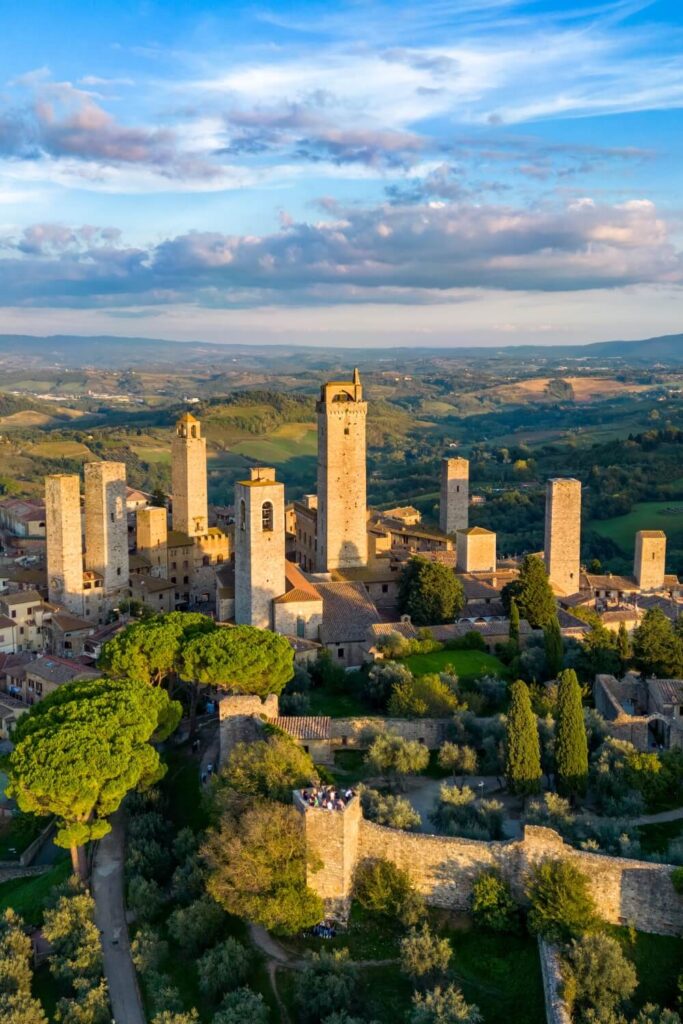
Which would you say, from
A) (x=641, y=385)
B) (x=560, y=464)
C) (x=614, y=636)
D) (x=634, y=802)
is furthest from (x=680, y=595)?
(x=641, y=385)

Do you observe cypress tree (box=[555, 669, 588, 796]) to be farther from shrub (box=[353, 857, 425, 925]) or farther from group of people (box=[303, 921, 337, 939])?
group of people (box=[303, 921, 337, 939])

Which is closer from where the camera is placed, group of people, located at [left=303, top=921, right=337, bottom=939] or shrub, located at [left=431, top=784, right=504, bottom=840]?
group of people, located at [left=303, top=921, right=337, bottom=939]

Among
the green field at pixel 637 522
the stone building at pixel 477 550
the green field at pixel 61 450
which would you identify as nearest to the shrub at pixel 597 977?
the stone building at pixel 477 550

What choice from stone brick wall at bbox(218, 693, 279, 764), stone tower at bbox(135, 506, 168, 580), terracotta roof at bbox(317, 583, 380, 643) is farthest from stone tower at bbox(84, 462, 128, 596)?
stone brick wall at bbox(218, 693, 279, 764)

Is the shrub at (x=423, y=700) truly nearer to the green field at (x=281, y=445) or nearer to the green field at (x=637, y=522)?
the green field at (x=637, y=522)

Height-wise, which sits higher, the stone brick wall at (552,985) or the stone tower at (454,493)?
the stone tower at (454,493)

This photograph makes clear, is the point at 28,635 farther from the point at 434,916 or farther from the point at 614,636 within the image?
the point at 434,916

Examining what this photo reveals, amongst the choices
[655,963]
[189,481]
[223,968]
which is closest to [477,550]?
[189,481]
